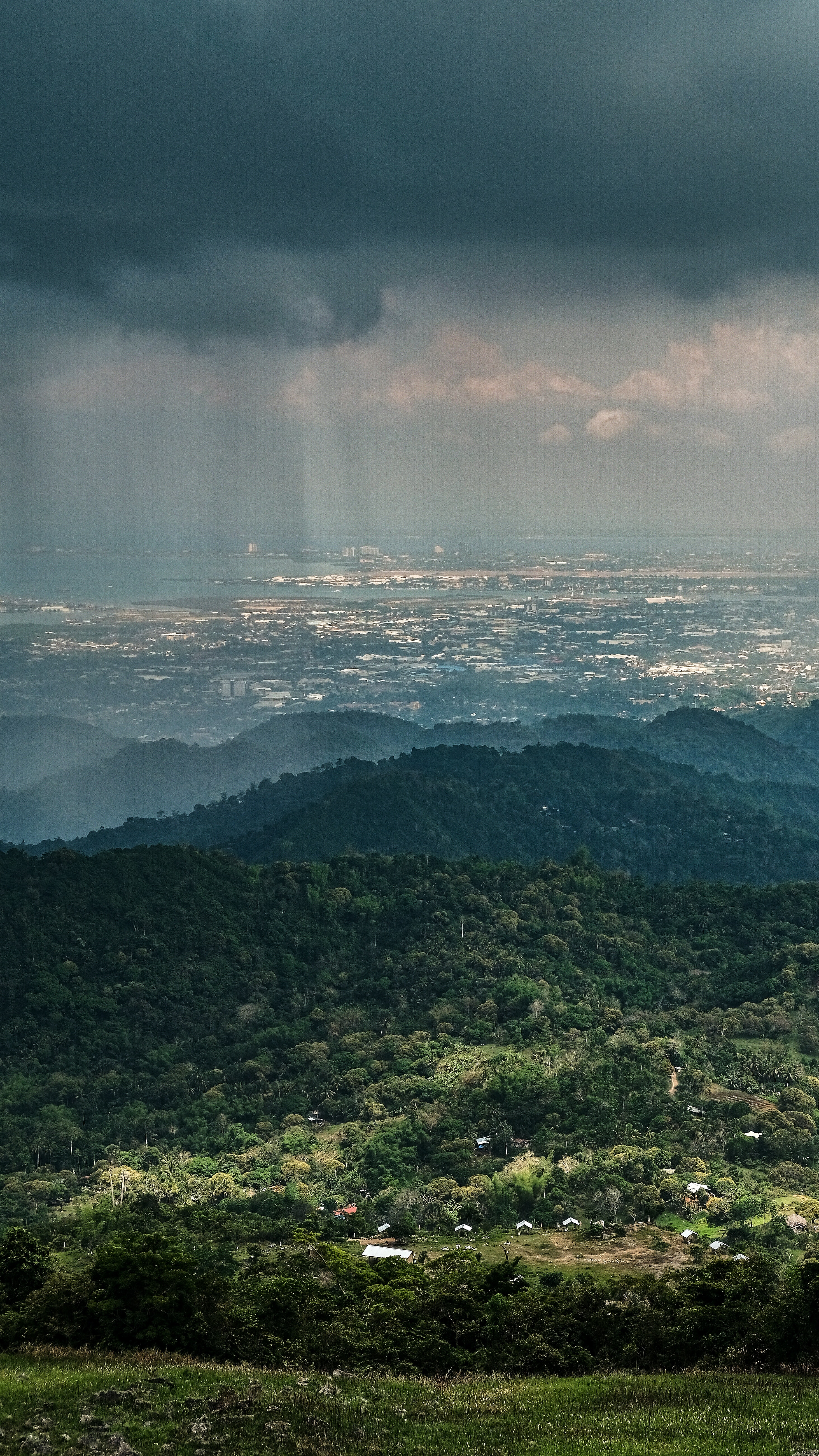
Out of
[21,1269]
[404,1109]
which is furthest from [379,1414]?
[404,1109]

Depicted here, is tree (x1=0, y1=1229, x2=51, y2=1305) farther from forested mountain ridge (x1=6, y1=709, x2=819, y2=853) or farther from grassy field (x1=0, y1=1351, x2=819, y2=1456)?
forested mountain ridge (x1=6, y1=709, x2=819, y2=853)

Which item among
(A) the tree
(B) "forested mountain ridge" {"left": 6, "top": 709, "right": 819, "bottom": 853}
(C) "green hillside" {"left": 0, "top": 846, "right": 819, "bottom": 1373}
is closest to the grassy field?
(C) "green hillside" {"left": 0, "top": 846, "right": 819, "bottom": 1373}

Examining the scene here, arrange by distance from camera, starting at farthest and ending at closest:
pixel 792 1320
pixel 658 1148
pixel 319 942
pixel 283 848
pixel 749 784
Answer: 1. pixel 749 784
2. pixel 283 848
3. pixel 319 942
4. pixel 658 1148
5. pixel 792 1320

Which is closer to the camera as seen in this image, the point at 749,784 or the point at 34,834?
the point at 749,784

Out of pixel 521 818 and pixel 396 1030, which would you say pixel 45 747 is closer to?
pixel 521 818

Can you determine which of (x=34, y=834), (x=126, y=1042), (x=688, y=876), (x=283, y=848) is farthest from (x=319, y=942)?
(x=34, y=834)

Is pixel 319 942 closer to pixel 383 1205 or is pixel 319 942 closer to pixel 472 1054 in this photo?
pixel 472 1054

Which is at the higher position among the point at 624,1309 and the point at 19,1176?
the point at 624,1309
